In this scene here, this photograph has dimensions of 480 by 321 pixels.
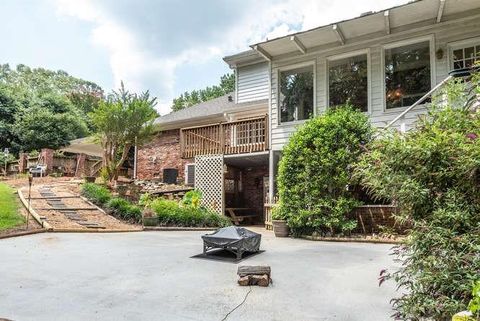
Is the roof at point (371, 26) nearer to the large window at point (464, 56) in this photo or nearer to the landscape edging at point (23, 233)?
the large window at point (464, 56)

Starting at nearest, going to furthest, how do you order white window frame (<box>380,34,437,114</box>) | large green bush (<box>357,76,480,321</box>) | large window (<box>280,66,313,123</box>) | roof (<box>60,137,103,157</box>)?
1. large green bush (<box>357,76,480,321</box>)
2. white window frame (<box>380,34,437,114</box>)
3. large window (<box>280,66,313,123</box>)
4. roof (<box>60,137,103,157</box>)

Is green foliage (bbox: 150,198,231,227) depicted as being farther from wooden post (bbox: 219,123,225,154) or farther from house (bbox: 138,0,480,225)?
wooden post (bbox: 219,123,225,154)

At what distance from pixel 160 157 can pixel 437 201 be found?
610 inches

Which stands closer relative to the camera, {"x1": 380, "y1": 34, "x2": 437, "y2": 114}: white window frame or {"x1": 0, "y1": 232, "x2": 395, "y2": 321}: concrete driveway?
{"x1": 0, "y1": 232, "x2": 395, "y2": 321}: concrete driveway

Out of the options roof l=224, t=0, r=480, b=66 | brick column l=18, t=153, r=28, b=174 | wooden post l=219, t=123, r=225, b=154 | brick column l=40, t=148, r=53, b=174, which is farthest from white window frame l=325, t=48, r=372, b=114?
brick column l=18, t=153, r=28, b=174

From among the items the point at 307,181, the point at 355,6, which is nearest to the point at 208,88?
the point at 355,6

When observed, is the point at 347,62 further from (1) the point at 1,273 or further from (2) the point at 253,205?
(1) the point at 1,273

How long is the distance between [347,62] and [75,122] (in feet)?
65.0

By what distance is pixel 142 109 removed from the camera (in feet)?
46.8

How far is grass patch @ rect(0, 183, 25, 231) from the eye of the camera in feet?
29.0

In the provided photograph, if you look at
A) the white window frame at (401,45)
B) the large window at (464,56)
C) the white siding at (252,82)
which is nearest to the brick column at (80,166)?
the white siding at (252,82)

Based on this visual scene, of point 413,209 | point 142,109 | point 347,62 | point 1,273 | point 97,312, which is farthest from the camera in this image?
point 142,109

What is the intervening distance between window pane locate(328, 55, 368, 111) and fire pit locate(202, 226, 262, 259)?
221 inches

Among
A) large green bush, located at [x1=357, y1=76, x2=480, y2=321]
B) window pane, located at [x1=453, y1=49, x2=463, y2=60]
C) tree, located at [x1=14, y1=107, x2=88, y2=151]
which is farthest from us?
tree, located at [x1=14, y1=107, x2=88, y2=151]
